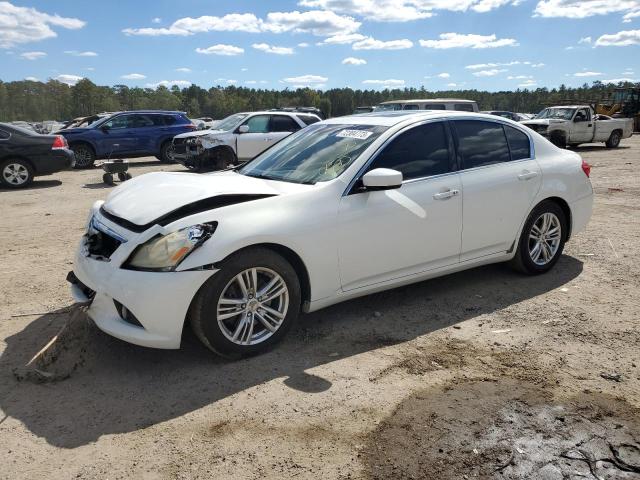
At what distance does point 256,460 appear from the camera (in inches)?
109

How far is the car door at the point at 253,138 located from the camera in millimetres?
14031

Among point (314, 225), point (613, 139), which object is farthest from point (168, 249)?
point (613, 139)

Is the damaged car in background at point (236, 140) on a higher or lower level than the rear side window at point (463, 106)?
lower

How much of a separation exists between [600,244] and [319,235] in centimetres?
447

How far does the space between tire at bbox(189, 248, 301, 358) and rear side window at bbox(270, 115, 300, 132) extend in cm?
1136

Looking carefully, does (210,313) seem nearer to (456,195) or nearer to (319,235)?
(319,235)

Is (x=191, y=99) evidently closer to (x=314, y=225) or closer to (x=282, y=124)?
(x=282, y=124)

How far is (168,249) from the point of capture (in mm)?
3514

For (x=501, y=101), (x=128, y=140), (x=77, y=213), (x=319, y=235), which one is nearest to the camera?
(x=319, y=235)

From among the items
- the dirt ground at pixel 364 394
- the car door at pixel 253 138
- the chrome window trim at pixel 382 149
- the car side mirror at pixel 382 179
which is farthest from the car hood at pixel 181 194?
the car door at pixel 253 138

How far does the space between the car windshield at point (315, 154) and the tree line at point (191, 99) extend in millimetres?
101305

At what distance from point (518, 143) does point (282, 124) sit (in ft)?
33.8

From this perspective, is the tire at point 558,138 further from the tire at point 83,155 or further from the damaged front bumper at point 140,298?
the damaged front bumper at point 140,298

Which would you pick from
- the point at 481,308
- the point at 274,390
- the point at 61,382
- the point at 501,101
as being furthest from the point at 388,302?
the point at 501,101
